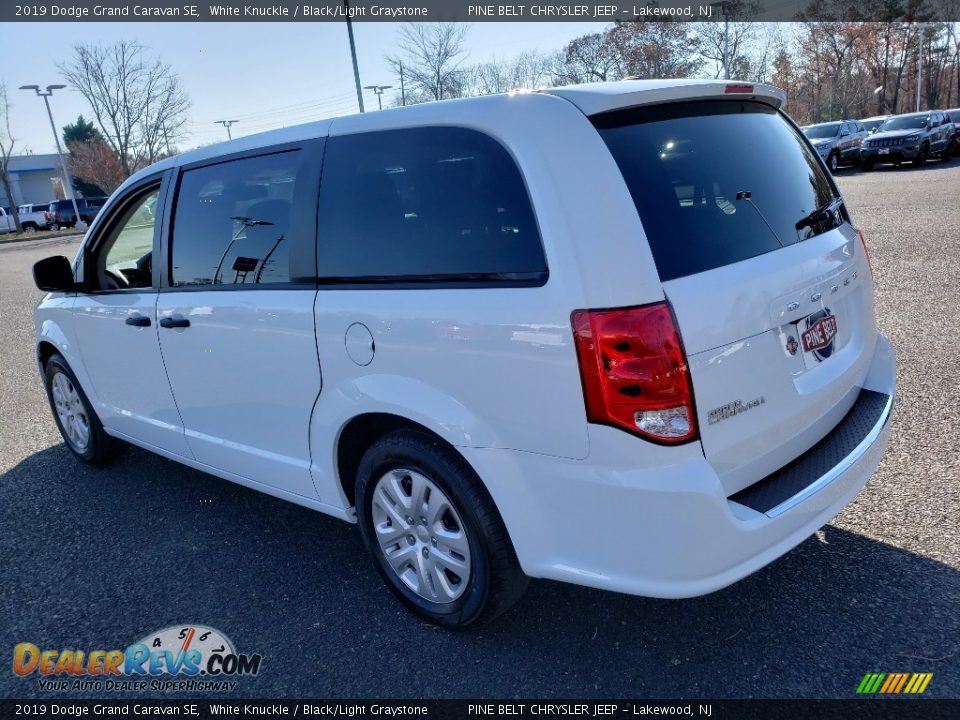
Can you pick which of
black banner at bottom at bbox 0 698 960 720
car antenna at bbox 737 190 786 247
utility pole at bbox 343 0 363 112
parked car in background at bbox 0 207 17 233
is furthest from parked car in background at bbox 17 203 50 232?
car antenna at bbox 737 190 786 247

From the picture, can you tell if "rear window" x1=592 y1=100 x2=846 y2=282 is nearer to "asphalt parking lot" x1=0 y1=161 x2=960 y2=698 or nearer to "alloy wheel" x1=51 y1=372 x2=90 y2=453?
"asphalt parking lot" x1=0 y1=161 x2=960 y2=698

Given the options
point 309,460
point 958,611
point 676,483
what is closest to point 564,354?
point 676,483

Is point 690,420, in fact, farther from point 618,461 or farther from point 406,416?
point 406,416

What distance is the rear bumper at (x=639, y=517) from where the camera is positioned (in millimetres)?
2186

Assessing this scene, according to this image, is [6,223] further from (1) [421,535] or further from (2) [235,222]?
(1) [421,535]

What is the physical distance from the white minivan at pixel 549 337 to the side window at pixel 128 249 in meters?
0.77

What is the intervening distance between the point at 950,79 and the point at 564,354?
269ft

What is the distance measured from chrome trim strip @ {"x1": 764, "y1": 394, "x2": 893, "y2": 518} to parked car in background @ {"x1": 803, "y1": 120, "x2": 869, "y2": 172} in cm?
2800

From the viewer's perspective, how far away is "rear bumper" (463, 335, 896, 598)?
2.19m

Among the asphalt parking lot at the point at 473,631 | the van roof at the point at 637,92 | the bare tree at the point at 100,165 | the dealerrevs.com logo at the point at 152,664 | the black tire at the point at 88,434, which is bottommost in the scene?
the dealerrevs.com logo at the point at 152,664

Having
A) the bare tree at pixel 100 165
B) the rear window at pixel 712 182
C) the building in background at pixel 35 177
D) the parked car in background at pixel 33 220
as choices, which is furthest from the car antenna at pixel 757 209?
the building in background at pixel 35 177

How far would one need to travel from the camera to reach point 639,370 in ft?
7.12

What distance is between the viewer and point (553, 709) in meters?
2.46

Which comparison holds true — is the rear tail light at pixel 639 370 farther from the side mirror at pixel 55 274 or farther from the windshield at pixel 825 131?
the windshield at pixel 825 131
